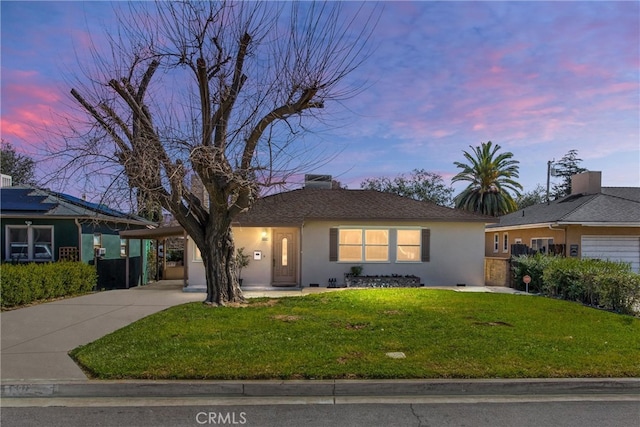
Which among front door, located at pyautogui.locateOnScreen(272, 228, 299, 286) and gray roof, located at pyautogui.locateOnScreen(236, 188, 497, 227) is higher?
gray roof, located at pyautogui.locateOnScreen(236, 188, 497, 227)

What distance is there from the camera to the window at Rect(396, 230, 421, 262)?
646 inches

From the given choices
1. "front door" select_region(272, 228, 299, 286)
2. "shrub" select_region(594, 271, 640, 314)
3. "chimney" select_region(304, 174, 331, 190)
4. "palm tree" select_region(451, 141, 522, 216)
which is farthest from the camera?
"palm tree" select_region(451, 141, 522, 216)

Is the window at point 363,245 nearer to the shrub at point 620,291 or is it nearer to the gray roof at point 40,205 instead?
the shrub at point 620,291

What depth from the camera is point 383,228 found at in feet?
53.6

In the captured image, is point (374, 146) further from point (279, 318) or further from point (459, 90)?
point (279, 318)

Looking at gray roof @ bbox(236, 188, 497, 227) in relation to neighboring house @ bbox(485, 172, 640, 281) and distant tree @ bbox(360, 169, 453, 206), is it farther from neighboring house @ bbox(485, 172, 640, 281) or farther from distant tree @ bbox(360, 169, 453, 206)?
→ distant tree @ bbox(360, 169, 453, 206)

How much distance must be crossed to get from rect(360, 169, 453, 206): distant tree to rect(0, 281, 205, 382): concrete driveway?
34104mm

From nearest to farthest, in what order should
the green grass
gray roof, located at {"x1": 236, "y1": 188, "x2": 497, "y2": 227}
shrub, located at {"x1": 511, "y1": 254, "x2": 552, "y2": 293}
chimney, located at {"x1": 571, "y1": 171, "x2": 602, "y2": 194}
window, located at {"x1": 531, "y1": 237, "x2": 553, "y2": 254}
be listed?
1. the green grass
2. shrub, located at {"x1": 511, "y1": 254, "x2": 552, "y2": 293}
3. gray roof, located at {"x1": 236, "y1": 188, "x2": 497, "y2": 227}
4. window, located at {"x1": 531, "y1": 237, "x2": 553, "y2": 254}
5. chimney, located at {"x1": 571, "y1": 171, "x2": 602, "y2": 194}

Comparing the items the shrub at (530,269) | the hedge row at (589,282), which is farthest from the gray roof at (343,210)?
the hedge row at (589,282)

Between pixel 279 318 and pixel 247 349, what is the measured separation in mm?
2520

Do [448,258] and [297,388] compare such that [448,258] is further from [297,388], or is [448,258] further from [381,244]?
[297,388]

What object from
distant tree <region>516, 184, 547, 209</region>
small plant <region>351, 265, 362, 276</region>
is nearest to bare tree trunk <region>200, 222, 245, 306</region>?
small plant <region>351, 265, 362, 276</region>

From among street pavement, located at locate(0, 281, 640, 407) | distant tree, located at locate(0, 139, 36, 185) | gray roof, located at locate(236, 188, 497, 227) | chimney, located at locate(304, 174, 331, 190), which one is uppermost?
distant tree, located at locate(0, 139, 36, 185)

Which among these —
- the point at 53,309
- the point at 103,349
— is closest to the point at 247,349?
the point at 103,349
